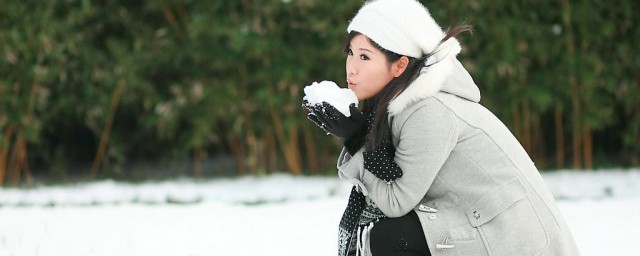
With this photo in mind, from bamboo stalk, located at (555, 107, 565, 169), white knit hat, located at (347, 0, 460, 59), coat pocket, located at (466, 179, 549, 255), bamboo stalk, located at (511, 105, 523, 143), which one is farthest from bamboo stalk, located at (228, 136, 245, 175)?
coat pocket, located at (466, 179, 549, 255)

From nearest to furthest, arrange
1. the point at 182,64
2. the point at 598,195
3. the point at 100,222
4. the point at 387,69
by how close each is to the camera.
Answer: the point at 387,69 < the point at 100,222 < the point at 598,195 < the point at 182,64

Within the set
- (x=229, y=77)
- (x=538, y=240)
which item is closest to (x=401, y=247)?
(x=538, y=240)

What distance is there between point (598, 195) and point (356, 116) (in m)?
3.06

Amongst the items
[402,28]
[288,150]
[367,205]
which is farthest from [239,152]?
[402,28]

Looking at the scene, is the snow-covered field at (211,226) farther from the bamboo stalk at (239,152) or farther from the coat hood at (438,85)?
the coat hood at (438,85)

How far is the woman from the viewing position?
201cm

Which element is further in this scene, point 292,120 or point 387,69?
point 292,120

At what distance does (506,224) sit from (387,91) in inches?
16.9

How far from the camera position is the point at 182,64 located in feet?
17.8

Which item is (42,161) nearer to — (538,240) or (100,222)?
(100,222)

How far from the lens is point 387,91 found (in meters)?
2.12

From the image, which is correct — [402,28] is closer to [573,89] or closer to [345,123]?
[345,123]

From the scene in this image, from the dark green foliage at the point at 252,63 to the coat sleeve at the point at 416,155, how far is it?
119 inches

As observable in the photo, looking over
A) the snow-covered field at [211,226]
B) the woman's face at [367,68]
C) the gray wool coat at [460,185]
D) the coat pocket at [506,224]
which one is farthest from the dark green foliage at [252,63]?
the coat pocket at [506,224]
